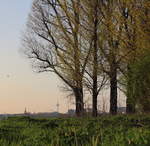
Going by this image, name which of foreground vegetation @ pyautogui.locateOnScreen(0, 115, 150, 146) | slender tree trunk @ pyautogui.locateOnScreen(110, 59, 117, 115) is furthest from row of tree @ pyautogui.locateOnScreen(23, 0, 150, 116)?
foreground vegetation @ pyautogui.locateOnScreen(0, 115, 150, 146)

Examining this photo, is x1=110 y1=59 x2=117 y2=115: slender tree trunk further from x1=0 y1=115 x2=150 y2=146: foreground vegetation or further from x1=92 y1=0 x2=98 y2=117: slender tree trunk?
x1=0 y1=115 x2=150 y2=146: foreground vegetation

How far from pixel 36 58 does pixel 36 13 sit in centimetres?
267

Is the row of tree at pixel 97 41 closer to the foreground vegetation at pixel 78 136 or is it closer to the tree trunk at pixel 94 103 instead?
the tree trunk at pixel 94 103

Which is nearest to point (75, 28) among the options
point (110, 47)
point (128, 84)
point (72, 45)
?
point (72, 45)

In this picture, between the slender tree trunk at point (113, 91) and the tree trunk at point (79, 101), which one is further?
the tree trunk at point (79, 101)

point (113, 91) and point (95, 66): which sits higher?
point (95, 66)

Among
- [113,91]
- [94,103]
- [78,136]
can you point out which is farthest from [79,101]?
[78,136]

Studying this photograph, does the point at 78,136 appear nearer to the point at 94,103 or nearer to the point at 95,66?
the point at 95,66

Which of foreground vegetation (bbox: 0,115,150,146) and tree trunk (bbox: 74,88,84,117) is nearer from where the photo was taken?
foreground vegetation (bbox: 0,115,150,146)

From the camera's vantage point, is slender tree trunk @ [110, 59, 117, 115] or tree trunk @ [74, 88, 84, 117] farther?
tree trunk @ [74, 88, 84, 117]

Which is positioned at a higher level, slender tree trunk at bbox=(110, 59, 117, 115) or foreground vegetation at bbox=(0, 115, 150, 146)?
slender tree trunk at bbox=(110, 59, 117, 115)

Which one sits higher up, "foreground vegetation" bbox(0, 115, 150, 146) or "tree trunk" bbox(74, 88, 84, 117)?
"tree trunk" bbox(74, 88, 84, 117)

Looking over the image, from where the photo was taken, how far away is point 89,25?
19141mm

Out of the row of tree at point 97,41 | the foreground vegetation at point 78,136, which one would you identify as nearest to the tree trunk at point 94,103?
the row of tree at point 97,41
